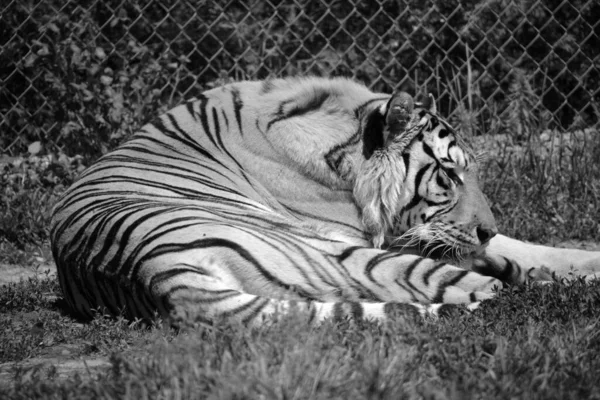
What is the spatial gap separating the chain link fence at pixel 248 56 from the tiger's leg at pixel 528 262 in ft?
6.15

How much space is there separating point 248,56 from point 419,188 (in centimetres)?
385

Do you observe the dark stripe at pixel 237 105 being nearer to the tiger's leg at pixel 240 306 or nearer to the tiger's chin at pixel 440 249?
the tiger's chin at pixel 440 249

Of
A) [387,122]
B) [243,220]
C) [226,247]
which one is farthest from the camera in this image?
[387,122]

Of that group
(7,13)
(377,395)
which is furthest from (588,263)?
(7,13)

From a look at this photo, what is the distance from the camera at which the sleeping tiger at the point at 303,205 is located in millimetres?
3738

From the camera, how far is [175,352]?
2656mm

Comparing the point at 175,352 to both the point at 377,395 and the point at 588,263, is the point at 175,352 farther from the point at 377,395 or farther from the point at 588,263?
the point at 588,263

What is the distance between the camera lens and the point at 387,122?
14.8 ft

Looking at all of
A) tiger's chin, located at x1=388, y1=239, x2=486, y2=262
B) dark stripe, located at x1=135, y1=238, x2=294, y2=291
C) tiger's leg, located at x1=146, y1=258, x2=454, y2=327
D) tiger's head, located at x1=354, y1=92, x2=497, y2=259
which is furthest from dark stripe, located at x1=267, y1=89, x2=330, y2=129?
tiger's leg, located at x1=146, y1=258, x2=454, y2=327

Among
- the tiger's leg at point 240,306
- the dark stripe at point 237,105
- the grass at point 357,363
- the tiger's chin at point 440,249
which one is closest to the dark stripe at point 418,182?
the tiger's chin at point 440,249

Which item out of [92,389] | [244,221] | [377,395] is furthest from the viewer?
[244,221]

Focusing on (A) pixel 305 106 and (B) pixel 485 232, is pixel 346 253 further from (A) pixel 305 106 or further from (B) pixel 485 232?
(A) pixel 305 106

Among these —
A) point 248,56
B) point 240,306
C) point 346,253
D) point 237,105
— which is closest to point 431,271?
point 346,253

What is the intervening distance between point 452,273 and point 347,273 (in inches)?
18.3
